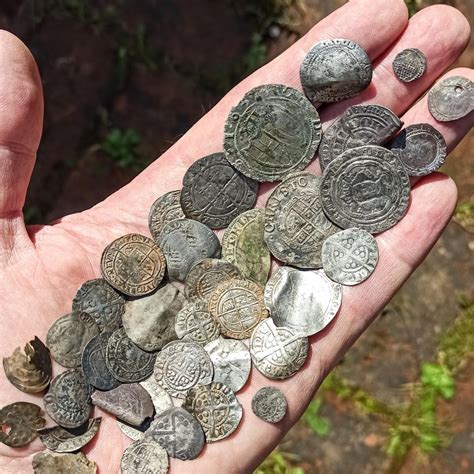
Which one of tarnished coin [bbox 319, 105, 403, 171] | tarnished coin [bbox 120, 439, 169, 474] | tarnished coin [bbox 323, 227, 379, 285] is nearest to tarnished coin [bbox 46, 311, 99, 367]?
tarnished coin [bbox 120, 439, 169, 474]

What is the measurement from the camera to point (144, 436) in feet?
11.3

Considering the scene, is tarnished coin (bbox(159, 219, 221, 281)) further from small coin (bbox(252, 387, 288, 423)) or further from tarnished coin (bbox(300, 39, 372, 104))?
tarnished coin (bbox(300, 39, 372, 104))

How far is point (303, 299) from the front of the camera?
11.6 feet

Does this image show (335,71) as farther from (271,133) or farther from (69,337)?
(69,337)

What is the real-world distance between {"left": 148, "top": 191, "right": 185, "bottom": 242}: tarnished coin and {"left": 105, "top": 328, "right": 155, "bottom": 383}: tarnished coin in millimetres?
562

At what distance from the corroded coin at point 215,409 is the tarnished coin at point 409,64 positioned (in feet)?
6.02

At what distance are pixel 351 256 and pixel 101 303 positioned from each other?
129 cm

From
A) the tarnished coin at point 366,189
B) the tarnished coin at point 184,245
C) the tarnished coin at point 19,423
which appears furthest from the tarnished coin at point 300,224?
the tarnished coin at point 19,423

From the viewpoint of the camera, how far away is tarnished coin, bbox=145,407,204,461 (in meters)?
3.39

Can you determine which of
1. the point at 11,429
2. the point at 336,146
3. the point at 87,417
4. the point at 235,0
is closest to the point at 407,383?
the point at 336,146

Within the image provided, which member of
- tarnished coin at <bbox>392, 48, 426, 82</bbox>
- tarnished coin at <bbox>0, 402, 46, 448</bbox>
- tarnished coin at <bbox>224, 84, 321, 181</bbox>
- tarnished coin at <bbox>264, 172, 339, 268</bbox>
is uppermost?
tarnished coin at <bbox>392, 48, 426, 82</bbox>

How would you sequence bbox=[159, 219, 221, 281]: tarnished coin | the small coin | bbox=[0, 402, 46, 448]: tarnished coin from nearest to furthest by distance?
bbox=[0, 402, 46, 448]: tarnished coin → the small coin → bbox=[159, 219, 221, 281]: tarnished coin

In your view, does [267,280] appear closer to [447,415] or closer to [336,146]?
[336,146]

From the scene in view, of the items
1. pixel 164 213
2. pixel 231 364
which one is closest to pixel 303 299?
pixel 231 364
